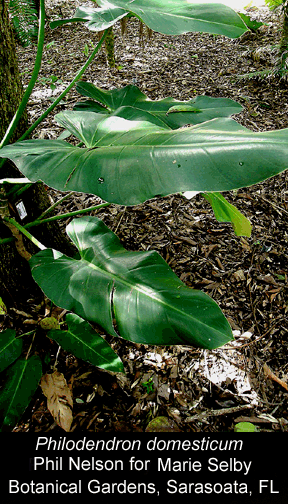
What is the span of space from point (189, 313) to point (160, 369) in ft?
2.51

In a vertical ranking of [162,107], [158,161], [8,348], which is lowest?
[8,348]

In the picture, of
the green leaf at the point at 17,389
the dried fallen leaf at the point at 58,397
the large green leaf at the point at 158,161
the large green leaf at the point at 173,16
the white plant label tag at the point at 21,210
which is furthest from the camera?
the white plant label tag at the point at 21,210

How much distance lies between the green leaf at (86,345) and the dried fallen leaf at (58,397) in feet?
0.62

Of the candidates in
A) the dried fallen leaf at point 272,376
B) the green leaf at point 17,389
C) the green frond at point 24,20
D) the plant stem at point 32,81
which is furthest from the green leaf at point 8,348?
the green frond at point 24,20

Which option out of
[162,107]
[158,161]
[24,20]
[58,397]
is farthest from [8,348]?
[24,20]

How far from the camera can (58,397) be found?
55.8 inches

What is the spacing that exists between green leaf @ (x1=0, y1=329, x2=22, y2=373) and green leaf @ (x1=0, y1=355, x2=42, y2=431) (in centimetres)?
4

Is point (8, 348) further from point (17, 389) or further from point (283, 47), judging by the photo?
point (283, 47)

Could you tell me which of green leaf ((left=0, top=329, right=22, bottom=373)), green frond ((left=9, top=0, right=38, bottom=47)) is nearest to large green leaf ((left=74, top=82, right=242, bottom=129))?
green leaf ((left=0, top=329, right=22, bottom=373))

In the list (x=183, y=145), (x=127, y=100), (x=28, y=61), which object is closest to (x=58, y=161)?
(x=183, y=145)

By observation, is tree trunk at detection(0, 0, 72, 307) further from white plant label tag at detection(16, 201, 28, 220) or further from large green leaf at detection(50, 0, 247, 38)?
large green leaf at detection(50, 0, 247, 38)

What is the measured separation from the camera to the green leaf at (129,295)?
3.21 ft

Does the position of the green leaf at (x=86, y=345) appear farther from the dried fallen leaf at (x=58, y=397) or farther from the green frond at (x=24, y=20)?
the green frond at (x=24, y=20)

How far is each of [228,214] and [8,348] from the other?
3.65 ft
